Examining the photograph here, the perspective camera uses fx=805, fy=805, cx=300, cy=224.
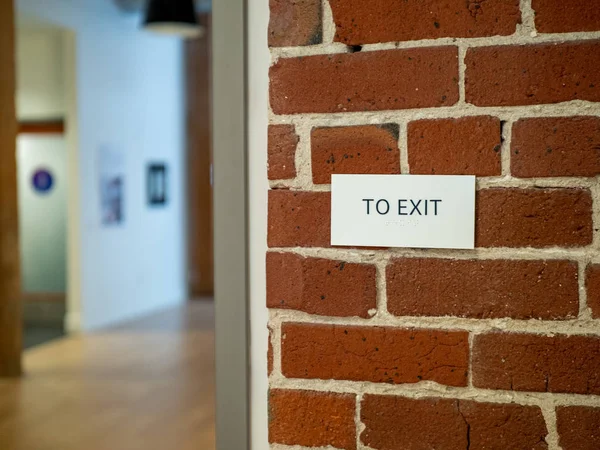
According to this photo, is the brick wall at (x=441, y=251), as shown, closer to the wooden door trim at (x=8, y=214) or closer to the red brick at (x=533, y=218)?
the red brick at (x=533, y=218)

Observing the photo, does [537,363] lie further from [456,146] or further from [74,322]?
[74,322]

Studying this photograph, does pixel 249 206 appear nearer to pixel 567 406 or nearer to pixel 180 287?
pixel 567 406

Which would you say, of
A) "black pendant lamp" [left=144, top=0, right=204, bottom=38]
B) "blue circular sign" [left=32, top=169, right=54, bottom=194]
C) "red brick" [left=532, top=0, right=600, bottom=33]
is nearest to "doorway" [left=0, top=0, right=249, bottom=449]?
"blue circular sign" [left=32, top=169, right=54, bottom=194]

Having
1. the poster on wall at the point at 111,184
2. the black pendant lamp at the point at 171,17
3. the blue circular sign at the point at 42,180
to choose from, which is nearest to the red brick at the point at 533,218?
the black pendant lamp at the point at 171,17

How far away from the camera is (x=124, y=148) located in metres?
7.94

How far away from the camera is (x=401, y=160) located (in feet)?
3.19

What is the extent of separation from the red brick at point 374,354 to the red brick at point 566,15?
0.37m

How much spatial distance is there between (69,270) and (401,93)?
255 inches

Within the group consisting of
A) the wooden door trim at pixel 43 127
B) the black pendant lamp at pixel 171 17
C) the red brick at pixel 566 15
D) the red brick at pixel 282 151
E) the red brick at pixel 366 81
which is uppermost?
the black pendant lamp at pixel 171 17

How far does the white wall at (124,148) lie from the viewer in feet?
23.2

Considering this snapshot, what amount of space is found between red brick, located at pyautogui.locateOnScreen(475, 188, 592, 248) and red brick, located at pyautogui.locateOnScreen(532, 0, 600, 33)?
186mm

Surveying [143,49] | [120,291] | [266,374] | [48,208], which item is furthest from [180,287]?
[266,374]

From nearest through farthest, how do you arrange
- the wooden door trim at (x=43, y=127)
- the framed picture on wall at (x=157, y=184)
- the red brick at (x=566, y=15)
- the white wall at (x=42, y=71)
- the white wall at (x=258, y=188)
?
1. the red brick at (x=566, y=15)
2. the white wall at (x=258, y=188)
3. the white wall at (x=42, y=71)
4. the wooden door trim at (x=43, y=127)
5. the framed picture on wall at (x=157, y=184)

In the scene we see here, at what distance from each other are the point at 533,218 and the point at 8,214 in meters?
4.93
